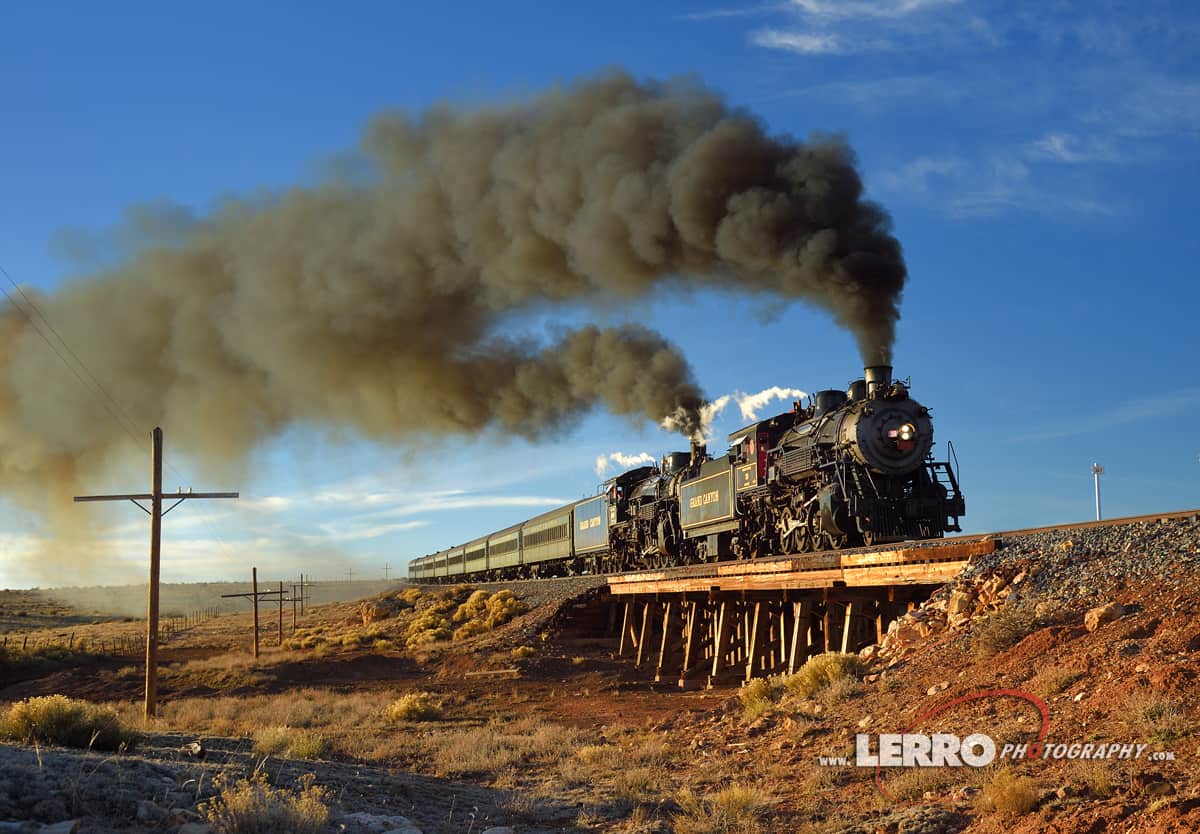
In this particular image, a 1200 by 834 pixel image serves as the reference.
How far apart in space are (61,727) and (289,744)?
3146 millimetres

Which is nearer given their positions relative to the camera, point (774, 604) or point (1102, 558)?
point (1102, 558)

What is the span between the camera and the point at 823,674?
36.2 feet

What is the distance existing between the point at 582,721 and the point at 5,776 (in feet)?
35.1

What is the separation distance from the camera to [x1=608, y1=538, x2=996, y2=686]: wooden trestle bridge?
1205cm

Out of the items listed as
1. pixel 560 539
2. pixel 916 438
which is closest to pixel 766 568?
pixel 916 438

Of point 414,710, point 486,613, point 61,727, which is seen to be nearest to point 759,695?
point 414,710

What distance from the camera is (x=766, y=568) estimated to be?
587 inches

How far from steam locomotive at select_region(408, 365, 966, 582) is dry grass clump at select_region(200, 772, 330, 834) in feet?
36.6

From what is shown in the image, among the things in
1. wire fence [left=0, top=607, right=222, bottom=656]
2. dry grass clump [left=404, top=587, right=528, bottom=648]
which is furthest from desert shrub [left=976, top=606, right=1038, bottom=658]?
wire fence [left=0, top=607, right=222, bottom=656]

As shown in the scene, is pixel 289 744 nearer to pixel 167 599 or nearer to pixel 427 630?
pixel 427 630

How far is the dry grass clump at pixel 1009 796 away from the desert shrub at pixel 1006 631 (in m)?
3.14

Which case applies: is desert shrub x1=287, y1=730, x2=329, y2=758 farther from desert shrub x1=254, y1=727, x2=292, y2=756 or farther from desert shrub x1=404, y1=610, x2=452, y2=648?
desert shrub x1=404, y1=610, x2=452, y2=648

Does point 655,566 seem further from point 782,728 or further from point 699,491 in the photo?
point 782,728

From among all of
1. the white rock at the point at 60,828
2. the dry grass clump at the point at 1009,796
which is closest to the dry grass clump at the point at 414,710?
the white rock at the point at 60,828
